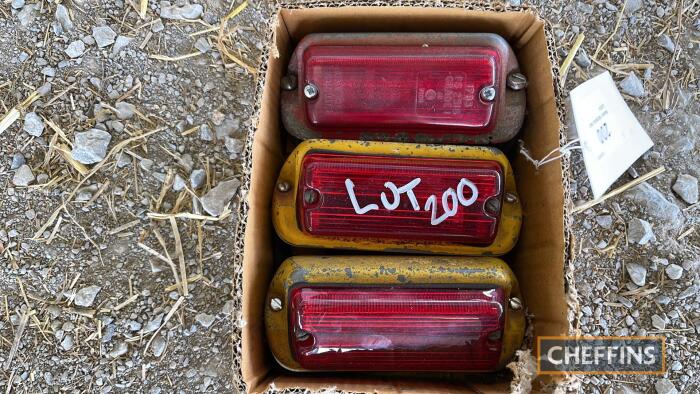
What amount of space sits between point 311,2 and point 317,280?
0.59 metres

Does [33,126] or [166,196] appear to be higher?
[33,126]

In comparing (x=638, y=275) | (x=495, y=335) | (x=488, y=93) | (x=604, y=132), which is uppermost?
(x=488, y=93)

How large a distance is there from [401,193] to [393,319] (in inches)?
9.7

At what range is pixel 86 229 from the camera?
5.11 feet

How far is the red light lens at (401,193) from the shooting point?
1.13 meters

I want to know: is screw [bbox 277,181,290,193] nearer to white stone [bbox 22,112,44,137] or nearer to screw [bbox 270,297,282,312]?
screw [bbox 270,297,282,312]

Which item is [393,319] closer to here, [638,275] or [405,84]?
[405,84]

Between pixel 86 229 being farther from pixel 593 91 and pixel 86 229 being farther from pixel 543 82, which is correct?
pixel 593 91

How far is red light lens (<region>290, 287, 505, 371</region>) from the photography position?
1.08 meters

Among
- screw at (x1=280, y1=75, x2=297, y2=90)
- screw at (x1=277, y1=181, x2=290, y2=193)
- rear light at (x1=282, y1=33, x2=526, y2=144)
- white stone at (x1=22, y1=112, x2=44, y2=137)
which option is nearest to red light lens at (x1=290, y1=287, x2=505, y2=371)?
screw at (x1=277, y1=181, x2=290, y2=193)

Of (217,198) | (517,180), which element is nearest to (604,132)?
(517,180)

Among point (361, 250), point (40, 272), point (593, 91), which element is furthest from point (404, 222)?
point (40, 272)

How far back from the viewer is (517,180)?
4.37 feet

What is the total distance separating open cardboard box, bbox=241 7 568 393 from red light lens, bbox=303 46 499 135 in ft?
0.33
